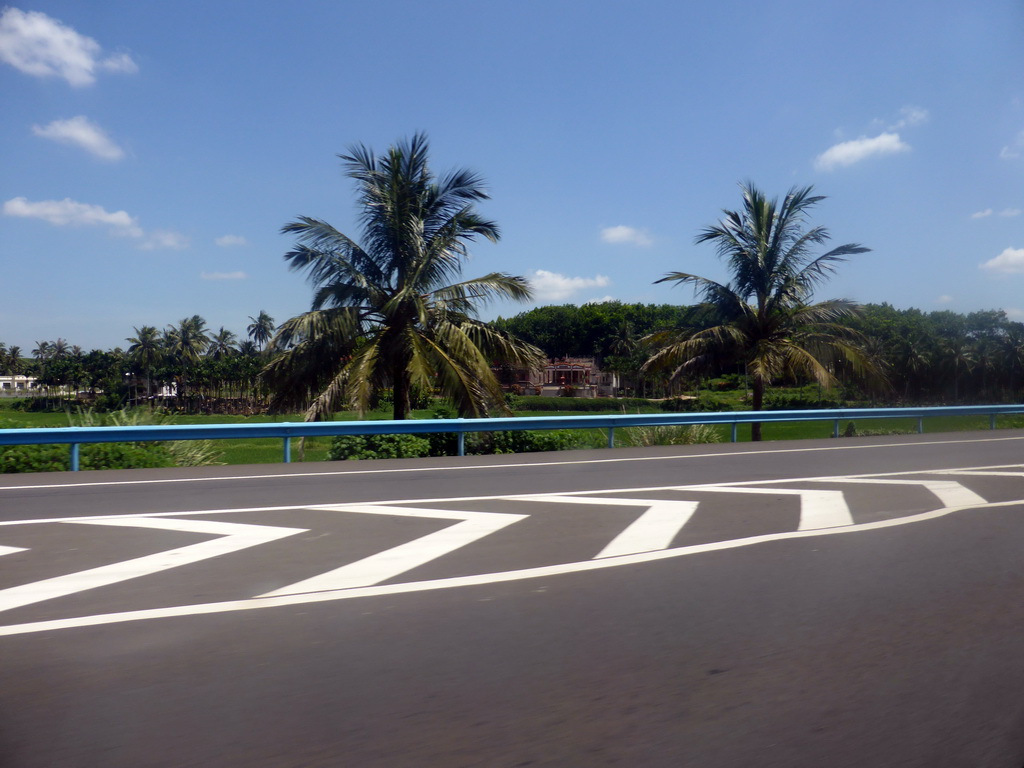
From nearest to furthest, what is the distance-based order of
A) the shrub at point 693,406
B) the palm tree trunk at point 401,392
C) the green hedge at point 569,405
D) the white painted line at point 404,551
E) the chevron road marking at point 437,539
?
the chevron road marking at point 437,539 < the white painted line at point 404,551 < the palm tree trunk at point 401,392 < the shrub at point 693,406 < the green hedge at point 569,405

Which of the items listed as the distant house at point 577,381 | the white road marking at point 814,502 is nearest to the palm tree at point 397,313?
the white road marking at point 814,502

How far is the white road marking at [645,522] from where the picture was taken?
21.9ft

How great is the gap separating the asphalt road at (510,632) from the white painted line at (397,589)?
2cm

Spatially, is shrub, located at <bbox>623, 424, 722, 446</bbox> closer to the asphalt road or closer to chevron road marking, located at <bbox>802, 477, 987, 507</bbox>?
chevron road marking, located at <bbox>802, 477, 987, 507</bbox>

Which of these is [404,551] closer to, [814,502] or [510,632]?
[510,632]

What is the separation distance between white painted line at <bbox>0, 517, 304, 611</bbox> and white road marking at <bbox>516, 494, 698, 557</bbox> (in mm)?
2724

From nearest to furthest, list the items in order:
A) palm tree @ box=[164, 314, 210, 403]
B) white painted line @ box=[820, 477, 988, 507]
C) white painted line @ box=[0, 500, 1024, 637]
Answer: white painted line @ box=[0, 500, 1024, 637] < white painted line @ box=[820, 477, 988, 507] < palm tree @ box=[164, 314, 210, 403]

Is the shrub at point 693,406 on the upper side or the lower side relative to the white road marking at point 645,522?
upper

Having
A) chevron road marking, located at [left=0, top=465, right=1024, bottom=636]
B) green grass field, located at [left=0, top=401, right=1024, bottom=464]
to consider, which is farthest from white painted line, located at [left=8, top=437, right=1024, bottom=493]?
green grass field, located at [left=0, top=401, right=1024, bottom=464]

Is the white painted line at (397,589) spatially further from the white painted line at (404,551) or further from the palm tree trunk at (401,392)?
the palm tree trunk at (401,392)

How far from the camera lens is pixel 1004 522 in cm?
790

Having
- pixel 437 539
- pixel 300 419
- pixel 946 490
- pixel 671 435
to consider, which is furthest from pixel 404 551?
pixel 671 435

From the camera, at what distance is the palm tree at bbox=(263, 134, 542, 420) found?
18.3 meters

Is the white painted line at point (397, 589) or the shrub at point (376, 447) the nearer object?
the white painted line at point (397, 589)
